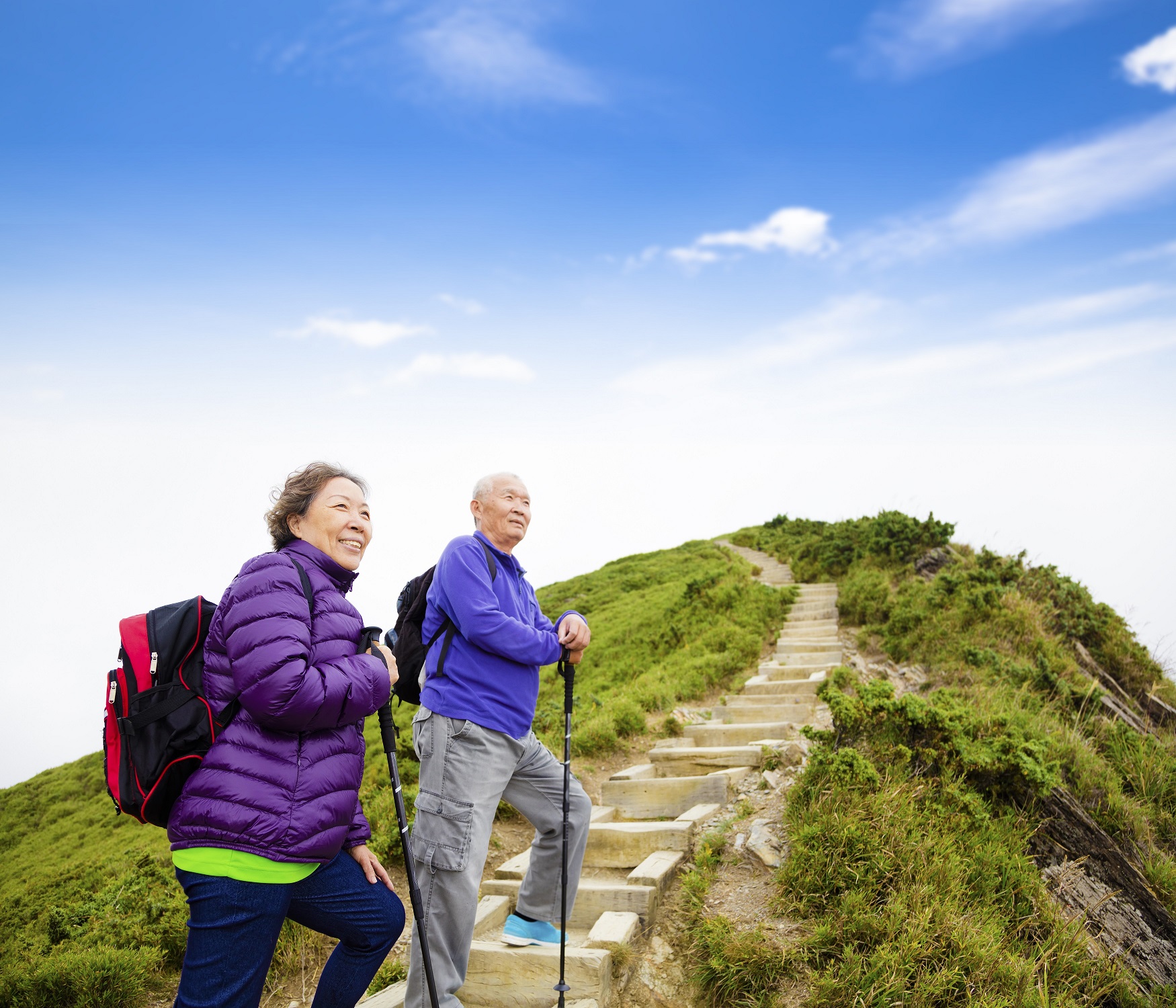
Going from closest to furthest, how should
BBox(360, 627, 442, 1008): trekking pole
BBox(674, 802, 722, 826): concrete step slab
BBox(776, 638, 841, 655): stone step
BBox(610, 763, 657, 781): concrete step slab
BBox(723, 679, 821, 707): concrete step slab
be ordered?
BBox(360, 627, 442, 1008): trekking pole < BBox(674, 802, 722, 826): concrete step slab < BBox(610, 763, 657, 781): concrete step slab < BBox(723, 679, 821, 707): concrete step slab < BBox(776, 638, 841, 655): stone step

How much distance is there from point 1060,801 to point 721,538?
1006 inches

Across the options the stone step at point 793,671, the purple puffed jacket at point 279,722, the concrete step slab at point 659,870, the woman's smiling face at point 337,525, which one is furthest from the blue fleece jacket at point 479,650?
the stone step at point 793,671

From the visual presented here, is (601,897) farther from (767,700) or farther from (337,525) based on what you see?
(767,700)

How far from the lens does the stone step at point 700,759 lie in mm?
7770

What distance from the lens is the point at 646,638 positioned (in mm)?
15594

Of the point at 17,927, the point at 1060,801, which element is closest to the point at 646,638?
the point at 1060,801

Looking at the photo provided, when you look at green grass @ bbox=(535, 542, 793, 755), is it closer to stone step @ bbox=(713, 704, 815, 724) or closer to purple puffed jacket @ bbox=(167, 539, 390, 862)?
stone step @ bbox=(713, 704, 815, 724)

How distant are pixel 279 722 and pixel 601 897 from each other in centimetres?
357

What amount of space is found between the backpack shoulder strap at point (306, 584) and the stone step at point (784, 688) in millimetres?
8221

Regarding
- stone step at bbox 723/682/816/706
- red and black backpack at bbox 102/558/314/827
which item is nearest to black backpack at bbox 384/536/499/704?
red and black backpack at bbox 102/558/314/827

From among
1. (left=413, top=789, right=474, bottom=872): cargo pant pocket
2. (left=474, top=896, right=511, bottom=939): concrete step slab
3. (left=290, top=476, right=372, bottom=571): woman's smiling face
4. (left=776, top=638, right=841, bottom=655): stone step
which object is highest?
(left=290, top=476, right=372, bottom=571): woman's smiling face

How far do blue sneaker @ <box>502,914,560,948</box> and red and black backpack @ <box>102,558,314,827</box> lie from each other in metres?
2.70

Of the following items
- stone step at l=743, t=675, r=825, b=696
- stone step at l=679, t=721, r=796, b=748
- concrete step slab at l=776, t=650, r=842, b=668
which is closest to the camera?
stone step at l=679, t=721, r=796, b=748

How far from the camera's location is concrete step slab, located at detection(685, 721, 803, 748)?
28.2ft
